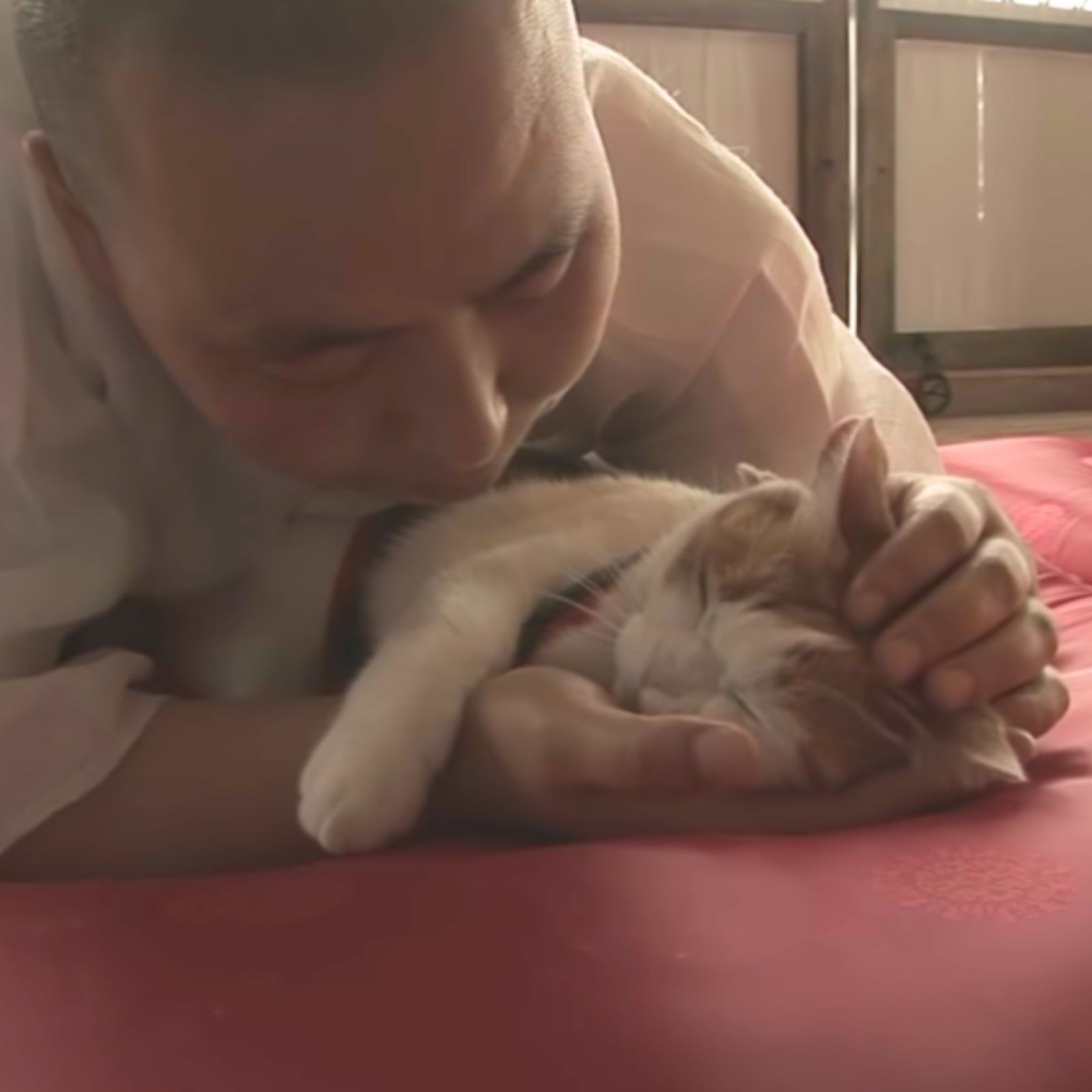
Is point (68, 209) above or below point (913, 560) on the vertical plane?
above

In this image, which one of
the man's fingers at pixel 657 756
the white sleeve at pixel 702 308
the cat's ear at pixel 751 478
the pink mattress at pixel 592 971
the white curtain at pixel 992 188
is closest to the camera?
the pink mattress at pixel 592 971

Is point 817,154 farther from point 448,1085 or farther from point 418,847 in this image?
point 448,1085

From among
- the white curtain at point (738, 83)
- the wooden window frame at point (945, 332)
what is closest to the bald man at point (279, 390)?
the white curtain at point (738, 83)

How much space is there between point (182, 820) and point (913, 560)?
0.34 meters

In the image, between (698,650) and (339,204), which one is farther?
(698,650)

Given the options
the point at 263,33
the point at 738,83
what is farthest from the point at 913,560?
the point at 738,83

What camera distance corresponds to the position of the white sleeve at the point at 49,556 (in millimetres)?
665

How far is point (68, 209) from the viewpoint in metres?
0.70

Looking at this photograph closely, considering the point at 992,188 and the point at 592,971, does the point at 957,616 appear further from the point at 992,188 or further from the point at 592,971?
the point at 992,188

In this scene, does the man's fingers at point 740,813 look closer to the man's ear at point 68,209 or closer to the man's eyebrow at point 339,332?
the man's eyebrow at point 339,332

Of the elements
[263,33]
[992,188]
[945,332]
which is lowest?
[945,332]

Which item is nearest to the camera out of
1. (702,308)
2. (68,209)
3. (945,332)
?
(68,209)

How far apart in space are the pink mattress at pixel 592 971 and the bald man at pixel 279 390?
53 mm

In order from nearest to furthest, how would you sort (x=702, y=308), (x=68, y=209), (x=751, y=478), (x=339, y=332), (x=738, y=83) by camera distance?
1. (x=339, y=332)
2. (x=68, y=209)
3. (x=751, y=478)
4. (x=702, y=308)
5. (x=738, y=83)
